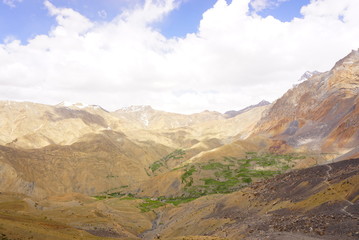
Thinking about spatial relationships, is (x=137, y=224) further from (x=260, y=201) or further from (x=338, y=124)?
(x=338, y=124)

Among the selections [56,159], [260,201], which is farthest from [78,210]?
[56,159]

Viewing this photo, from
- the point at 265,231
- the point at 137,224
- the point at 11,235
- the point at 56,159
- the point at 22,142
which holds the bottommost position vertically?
the point at 137,224

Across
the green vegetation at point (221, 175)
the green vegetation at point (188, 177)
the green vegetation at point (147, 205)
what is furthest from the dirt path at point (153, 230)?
the green vegetation at point (188, 177)

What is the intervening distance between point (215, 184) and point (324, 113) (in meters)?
82.3

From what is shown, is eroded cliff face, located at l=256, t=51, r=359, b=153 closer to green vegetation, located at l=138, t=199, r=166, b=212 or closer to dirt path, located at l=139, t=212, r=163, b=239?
green vegetation, located at l=138, t=199, r=166, b=212

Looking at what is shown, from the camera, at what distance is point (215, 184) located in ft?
341

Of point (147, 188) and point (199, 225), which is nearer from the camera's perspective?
point (199, 225)

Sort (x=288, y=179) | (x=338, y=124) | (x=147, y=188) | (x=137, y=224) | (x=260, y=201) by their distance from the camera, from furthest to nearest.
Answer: (x=338, y=124) < (x=147, y=188) < (x=137, y=224) < (x=288, y=179) < (x=260, y=201)

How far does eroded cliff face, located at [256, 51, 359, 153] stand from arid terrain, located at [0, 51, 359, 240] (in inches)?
25.8

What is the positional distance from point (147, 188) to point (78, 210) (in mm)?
58406

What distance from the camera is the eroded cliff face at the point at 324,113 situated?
423ft

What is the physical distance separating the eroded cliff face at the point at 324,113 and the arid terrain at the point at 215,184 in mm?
655

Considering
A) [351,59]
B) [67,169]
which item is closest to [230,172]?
[67,169]

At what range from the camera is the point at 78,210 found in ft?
204
